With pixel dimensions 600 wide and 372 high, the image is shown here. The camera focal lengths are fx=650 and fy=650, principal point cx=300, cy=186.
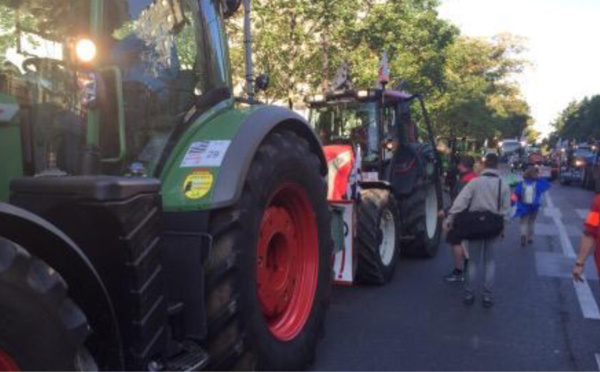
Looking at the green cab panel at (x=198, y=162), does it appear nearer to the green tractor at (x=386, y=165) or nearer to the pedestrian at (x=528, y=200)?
the green tractor at (x=386, y=165)

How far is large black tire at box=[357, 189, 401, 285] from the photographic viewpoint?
681 cm

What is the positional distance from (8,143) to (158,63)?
1.06 meters

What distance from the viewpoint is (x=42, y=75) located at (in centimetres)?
298

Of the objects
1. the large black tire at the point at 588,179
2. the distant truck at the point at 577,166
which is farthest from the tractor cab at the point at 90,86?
the distant truck at the point at 577,166

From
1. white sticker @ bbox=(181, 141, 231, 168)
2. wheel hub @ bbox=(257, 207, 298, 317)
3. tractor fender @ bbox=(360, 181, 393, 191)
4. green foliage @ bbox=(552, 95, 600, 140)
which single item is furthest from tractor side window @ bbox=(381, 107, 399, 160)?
green foliage @ bbox=(552, 95, 600, 140)

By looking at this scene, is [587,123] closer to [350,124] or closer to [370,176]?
[350,124]

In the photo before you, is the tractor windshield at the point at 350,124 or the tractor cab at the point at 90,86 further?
the tractor windshield at the point at 350,124

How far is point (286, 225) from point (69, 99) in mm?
1618

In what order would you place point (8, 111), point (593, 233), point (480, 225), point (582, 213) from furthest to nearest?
point (582, 213), point (480, 225), point (593, 233), point (8, 111)

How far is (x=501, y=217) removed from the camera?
6.64 metres

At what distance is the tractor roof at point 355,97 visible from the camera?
27.1 feet

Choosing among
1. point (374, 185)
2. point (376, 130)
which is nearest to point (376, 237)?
point (374, 185)

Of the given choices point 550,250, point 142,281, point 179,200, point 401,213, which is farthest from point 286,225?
point 550,250

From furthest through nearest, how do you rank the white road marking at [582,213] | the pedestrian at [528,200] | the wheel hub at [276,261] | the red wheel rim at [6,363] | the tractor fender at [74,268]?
the white road marking at [582,213]
the pedestrian at [528,200]
the wheel hub at [276,261]
the tractor fender at [74,268]
the red wheel rim at [6,363]
